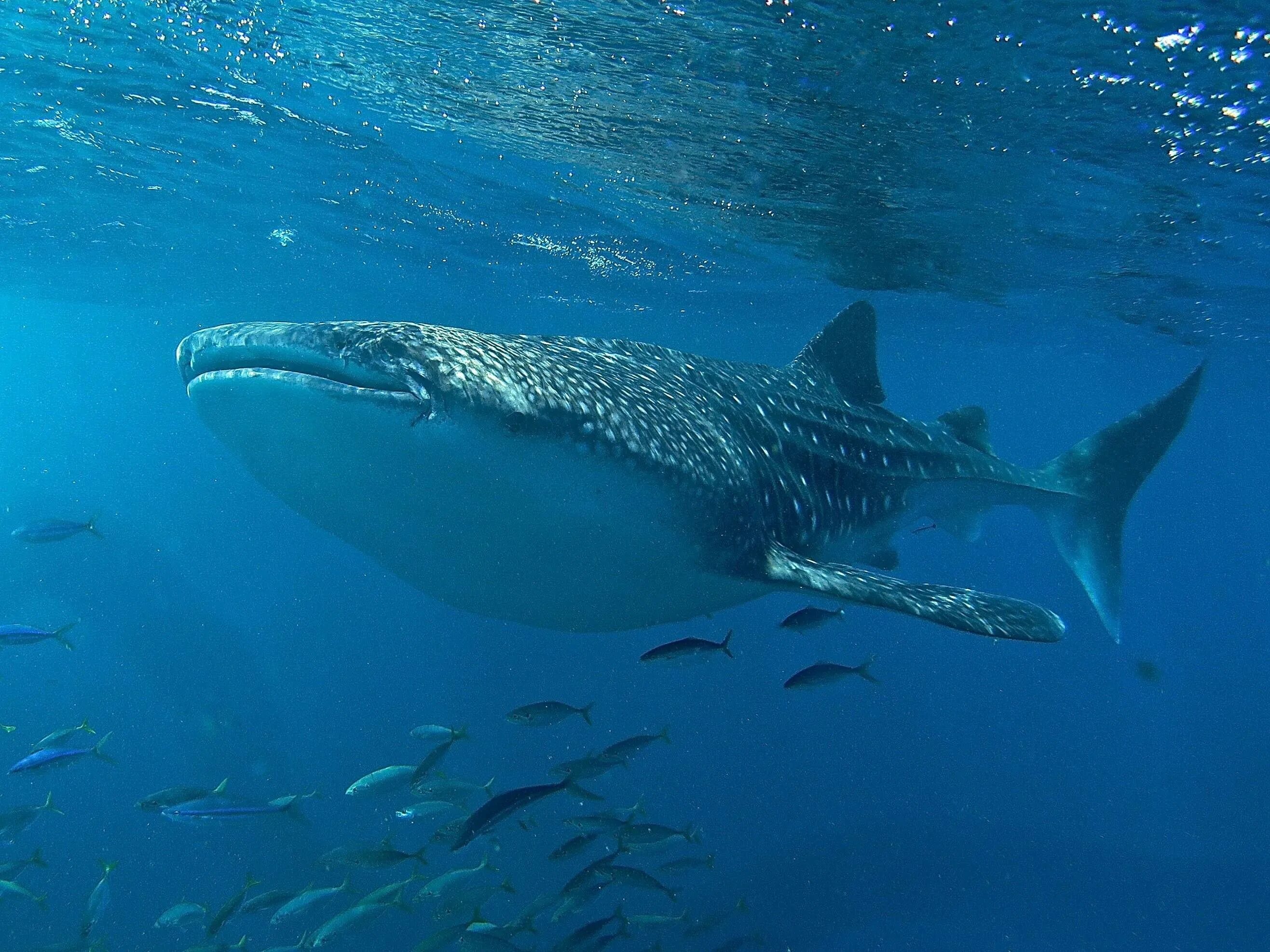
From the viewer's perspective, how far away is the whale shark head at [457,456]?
10.7 ft

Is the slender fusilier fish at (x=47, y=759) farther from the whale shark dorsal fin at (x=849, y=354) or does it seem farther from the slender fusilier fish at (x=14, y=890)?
the whale shark dorsal fin at (x=849, y=354)

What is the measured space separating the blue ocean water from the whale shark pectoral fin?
5490 mm

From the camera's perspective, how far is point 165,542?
1357 inches

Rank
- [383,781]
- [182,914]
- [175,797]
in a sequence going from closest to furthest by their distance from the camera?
1. [175,797]
2. [383,781]
3. [182,914]

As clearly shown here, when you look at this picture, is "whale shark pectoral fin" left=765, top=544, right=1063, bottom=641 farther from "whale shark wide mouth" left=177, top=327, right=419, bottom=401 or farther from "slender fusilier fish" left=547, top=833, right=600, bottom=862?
"slender fusilier fish" left=547, top=833, right=600, bottom=862

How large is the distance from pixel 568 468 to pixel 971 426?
6.11m

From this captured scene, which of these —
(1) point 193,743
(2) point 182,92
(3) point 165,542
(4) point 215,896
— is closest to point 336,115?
(2) point 182,92

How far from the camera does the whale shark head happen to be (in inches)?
128

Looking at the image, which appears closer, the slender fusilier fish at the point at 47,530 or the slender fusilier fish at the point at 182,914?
the slender fusilier fish at the point at 182,914

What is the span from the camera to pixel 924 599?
455 centimetres

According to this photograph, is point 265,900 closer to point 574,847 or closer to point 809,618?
point 574,847

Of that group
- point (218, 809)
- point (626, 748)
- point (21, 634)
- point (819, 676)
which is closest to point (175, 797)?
point (218, 809)

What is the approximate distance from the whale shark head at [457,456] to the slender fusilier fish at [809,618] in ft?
10.7

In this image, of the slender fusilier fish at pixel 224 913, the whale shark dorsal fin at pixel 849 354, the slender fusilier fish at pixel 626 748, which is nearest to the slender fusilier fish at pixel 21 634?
the slender fusilier fish at pixel 224 913
